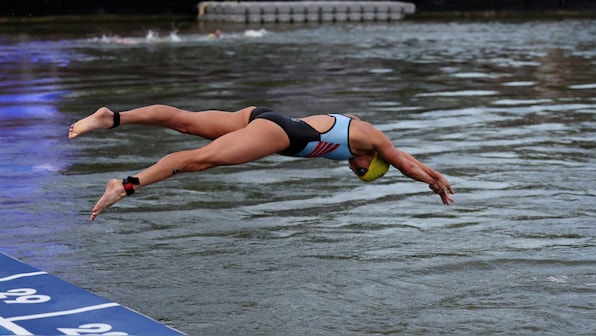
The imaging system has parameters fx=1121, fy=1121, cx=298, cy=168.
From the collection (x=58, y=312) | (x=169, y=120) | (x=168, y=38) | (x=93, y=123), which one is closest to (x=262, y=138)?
(x=169, y=120)

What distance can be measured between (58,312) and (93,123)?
155 cm

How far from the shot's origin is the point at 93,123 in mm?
8109

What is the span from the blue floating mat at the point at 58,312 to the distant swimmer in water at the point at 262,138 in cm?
84

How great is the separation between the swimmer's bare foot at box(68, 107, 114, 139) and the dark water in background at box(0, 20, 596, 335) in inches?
43.4

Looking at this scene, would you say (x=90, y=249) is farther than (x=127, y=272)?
Yes

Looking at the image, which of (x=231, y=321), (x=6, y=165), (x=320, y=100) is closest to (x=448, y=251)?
(x=231, y=321)

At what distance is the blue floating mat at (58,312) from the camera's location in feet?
22.4

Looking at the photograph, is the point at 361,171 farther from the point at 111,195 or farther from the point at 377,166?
the point at 111,195

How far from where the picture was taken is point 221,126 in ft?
29.0

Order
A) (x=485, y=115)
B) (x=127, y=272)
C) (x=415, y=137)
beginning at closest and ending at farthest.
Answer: (x=127, y=272), (x=415, y=137), (x=485, y=115)

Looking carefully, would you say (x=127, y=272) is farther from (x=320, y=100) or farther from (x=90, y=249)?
(x=320, y=100)

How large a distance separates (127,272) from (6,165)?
214 inches

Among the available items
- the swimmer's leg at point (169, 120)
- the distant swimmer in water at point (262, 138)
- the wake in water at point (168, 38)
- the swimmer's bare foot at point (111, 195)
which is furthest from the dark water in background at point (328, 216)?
the wake in water at point (168, 38)

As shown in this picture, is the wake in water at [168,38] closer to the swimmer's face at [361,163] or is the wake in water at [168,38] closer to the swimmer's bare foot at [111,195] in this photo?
the swimmer's face at [361,163]
